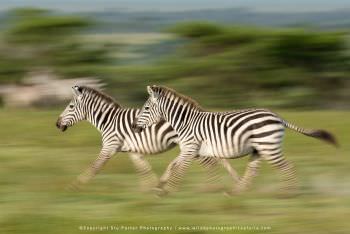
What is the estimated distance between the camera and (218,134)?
7.80 meters

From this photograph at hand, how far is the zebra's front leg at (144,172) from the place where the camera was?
812 cm

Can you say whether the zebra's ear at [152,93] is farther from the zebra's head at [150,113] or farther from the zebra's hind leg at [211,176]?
the zebra's hind leg at [211,176]

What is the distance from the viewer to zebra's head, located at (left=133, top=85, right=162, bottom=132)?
26.1 ft

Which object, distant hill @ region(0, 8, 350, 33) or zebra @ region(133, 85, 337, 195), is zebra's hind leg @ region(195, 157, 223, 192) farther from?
distant hill @ region(0, 8, 350, 33)

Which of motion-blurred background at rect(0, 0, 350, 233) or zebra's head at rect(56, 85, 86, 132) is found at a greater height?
zebra's head at rect(56, 85, 86, 132)

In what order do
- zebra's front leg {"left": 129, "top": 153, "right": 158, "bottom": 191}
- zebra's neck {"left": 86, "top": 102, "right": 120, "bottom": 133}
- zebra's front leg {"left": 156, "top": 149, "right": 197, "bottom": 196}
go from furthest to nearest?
zebra's neck {"left": 86, "top": 102, "right": 120, "bottom": 133}
zebra's front leg {"left": 129, "top": 153, "right": 158, "bottom": 191}
zebra's front leg {"left": 156, "top": 149, "right": 197, "bottom": 196}

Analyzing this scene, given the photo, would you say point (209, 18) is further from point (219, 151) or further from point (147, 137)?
point (219, 151)

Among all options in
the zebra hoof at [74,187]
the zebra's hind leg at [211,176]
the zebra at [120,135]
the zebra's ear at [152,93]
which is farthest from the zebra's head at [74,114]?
the zebra's hind leg at [211,176]

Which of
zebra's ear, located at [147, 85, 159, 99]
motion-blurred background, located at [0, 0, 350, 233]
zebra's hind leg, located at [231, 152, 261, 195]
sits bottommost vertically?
motion-blurred background, located at [0, 0, 350, 233]

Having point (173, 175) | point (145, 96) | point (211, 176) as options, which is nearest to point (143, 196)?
point (173, 175)

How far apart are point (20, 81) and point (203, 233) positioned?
9.96 metres

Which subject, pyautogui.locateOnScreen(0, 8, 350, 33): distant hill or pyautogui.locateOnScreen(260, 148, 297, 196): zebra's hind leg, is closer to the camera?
pyautogui.locateOnScreen(260, 148, 297, 196): zebra's hind leg

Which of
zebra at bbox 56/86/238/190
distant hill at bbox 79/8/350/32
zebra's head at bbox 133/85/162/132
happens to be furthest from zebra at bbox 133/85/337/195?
distant hill at bbox 79/8/350/32

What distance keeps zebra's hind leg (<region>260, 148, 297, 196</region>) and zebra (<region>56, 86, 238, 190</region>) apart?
402mm
